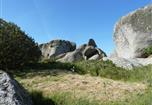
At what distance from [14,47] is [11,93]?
690cm

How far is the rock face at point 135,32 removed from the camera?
2241 centimetres

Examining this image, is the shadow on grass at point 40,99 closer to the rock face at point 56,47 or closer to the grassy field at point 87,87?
the grassy field at point 87,87

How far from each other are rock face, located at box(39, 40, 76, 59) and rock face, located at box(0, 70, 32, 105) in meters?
25.2

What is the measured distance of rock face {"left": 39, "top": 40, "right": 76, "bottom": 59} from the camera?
3584 centimetres

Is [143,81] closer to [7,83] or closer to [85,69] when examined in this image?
[85,69]

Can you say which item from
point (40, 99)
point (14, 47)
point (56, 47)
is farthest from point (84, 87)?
point (56, 47)

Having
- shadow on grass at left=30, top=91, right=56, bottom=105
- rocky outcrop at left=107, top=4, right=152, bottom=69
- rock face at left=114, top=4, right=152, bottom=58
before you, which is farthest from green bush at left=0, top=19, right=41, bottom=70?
rock face at left=114, top=4, right=152, bottom=58

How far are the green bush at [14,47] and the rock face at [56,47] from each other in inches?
707

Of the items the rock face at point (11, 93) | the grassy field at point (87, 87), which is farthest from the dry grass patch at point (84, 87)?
the rock face at point (11, 93)

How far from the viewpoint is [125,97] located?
10.9 m

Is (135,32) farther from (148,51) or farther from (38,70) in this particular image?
(38,70)

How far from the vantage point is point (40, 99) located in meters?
10.9

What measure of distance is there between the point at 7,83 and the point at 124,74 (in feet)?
21.8

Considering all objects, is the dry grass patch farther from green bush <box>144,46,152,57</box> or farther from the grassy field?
green bush <box>144,46,152,57</box>
